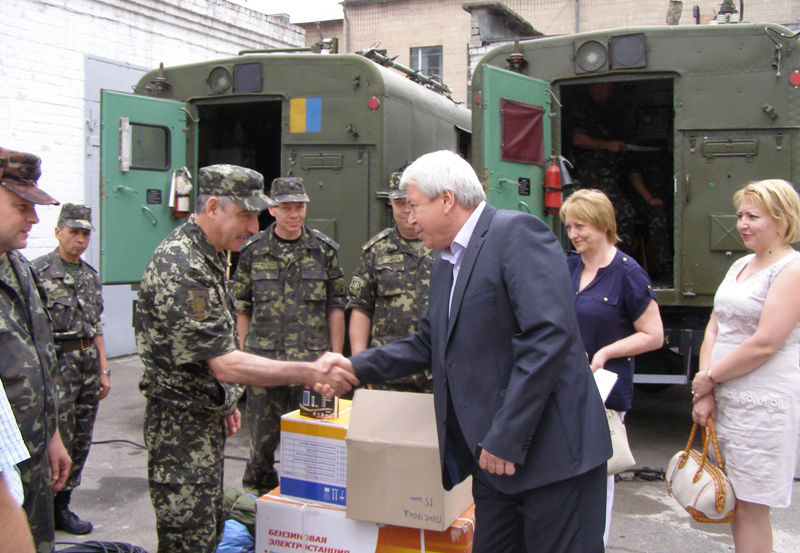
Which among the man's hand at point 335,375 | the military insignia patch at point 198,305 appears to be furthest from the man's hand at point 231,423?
the military insignia patch at point 198,305

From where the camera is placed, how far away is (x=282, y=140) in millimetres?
6238

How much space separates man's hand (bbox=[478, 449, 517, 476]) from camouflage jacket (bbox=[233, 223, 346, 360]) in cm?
257

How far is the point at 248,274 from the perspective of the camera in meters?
4.81

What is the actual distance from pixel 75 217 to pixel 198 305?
2.46 m

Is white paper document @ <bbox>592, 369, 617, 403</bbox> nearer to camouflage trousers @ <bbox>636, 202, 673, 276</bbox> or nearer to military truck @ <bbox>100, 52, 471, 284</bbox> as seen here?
military truck @ <bbox>100, 52, 471, 284</bbox>

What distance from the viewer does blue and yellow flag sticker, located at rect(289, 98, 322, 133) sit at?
6125mm

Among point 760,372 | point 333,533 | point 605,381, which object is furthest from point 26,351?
point 760,372

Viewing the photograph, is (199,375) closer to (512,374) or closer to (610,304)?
(512,374)

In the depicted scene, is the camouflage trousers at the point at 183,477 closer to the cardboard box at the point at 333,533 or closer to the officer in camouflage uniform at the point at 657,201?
the cardboard box at the point at 333,533

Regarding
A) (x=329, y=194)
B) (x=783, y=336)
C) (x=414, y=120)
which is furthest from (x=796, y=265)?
(x=414, y=120)

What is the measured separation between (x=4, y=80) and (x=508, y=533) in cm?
812

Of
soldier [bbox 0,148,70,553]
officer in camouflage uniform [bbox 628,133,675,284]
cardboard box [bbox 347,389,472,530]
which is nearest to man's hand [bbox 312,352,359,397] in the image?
cardboard box [bbox 347,389,472,530]

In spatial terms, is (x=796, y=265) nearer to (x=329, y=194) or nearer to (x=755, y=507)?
(x=755, y=507)

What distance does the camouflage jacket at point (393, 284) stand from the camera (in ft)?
15.1
